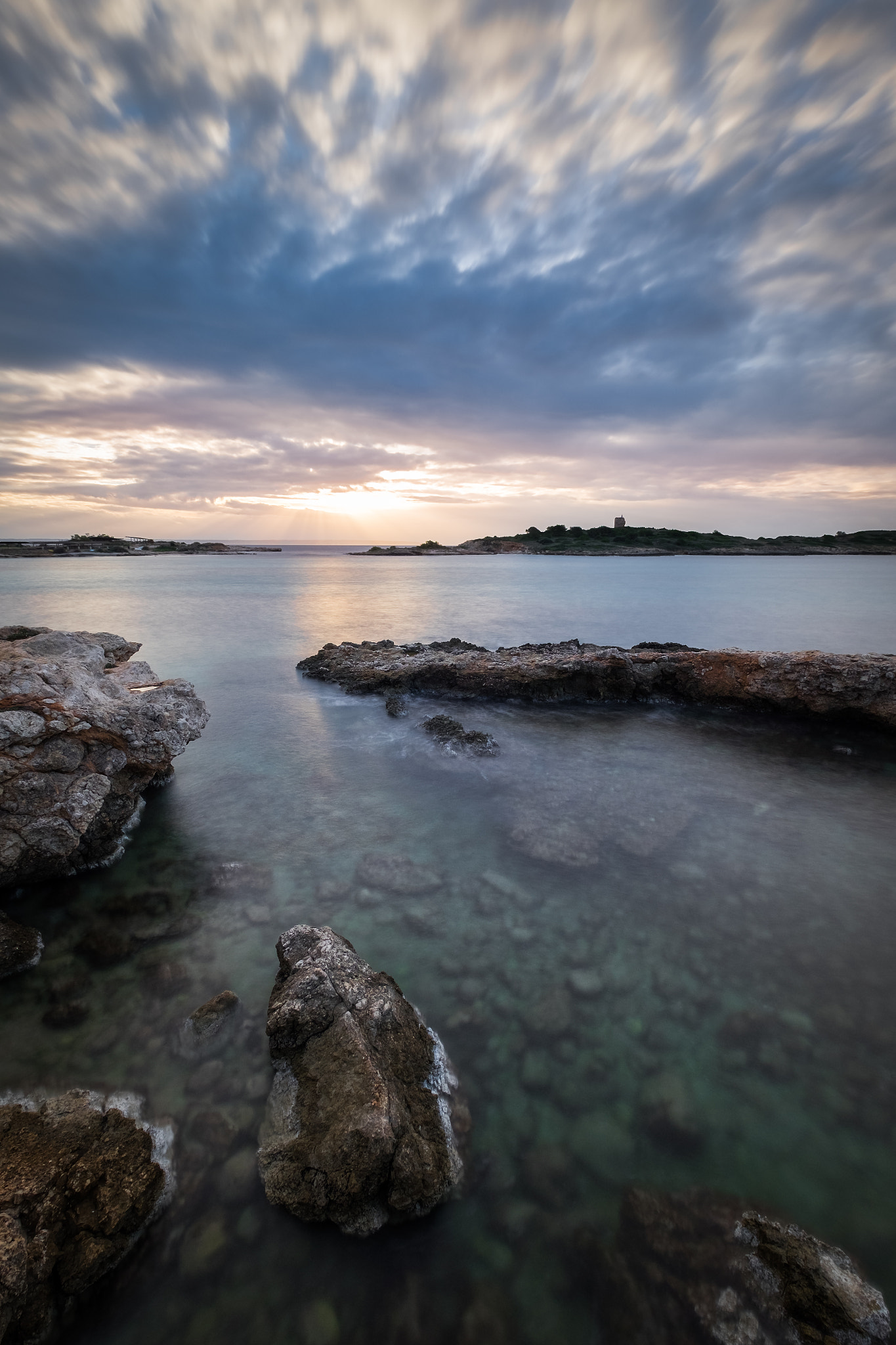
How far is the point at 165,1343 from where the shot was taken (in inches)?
93.3

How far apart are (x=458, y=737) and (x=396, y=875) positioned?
3.95 meters

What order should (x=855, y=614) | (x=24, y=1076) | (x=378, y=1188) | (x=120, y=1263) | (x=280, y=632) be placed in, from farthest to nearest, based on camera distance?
(x=855, y=614) → (x=280, y=632) → (x=24, y=1076) → (x=378, y=1188) → (x=120, y=1263)

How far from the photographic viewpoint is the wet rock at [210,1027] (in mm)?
3697

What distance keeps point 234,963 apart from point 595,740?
690cm

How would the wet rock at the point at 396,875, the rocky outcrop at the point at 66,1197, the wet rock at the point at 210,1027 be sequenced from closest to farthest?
Result: the rocky outcrop at the point at 66,1197 → the wet rock at the point at 210,1027 → the wet rock at the point at 396,875

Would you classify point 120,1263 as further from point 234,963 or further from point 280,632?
point 280,632

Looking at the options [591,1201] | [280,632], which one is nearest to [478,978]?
[591,1201]

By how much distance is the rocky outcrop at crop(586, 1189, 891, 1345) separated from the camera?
7.76 ft

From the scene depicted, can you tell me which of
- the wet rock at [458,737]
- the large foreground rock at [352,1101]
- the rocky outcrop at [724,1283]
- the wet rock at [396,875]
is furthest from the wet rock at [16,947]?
the wet rock at [458,737]

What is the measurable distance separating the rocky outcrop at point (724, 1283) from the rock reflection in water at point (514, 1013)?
0.16 metres

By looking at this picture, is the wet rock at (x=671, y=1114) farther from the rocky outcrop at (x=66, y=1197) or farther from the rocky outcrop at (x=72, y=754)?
the rocky outcrop at (x=72, y=754)

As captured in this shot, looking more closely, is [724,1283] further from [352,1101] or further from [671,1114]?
[352,1101]

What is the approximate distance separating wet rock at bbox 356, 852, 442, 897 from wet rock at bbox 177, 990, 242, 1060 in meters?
1.75

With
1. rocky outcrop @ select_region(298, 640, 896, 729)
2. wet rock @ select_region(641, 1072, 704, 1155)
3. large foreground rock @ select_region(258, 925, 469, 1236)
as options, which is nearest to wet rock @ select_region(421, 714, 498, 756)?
rocky outcrop @ select_region(298, 640, 896, 729)
